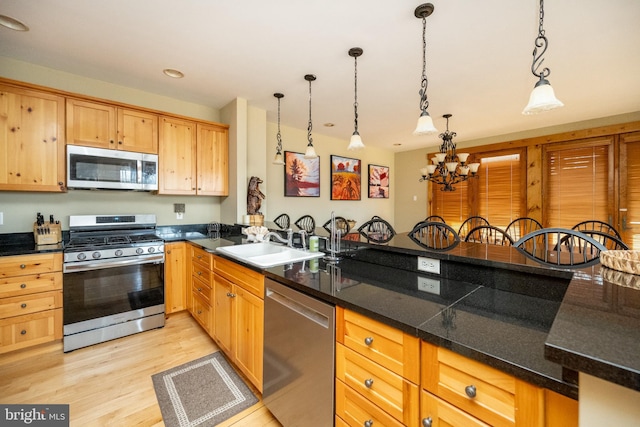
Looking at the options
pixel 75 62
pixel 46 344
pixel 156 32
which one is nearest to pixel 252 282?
pixel 156 32

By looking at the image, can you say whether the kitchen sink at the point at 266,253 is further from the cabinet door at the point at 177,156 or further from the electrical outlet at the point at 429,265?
the cabinet door at the point at 177,156

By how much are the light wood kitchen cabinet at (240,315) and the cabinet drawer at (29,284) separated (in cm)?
138

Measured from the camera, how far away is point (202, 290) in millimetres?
2600

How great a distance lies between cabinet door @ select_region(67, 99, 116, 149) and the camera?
251cm

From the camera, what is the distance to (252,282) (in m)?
1.74

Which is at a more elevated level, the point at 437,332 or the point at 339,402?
the point at 437,332

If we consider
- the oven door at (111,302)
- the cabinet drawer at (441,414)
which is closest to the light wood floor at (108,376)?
the oven door at (111,302)

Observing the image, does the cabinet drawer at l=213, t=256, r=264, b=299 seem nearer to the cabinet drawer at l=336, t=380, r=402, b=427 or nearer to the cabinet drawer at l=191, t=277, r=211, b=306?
the cabinet drawer at l=191, t=277, r=211, b=306

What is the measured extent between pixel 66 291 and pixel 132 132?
163 cm

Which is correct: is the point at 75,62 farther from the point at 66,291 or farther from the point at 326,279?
the point at 326,279

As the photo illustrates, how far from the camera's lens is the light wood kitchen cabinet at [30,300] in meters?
2.12

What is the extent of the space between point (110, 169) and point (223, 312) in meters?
1.90

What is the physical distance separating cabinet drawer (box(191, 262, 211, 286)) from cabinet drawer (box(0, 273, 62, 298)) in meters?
1.06

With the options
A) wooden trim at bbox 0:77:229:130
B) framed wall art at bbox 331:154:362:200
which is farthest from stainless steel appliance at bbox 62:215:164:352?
framed wall art at bbox 331:154:362:200
